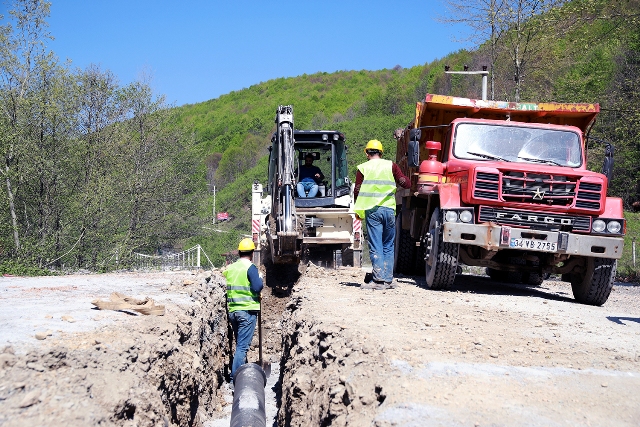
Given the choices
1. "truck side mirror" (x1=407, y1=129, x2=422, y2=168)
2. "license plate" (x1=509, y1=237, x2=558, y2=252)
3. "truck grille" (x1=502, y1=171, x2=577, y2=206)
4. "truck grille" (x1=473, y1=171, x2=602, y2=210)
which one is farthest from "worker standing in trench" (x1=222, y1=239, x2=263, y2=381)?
"truck grille" (x1=502, y1=171, x2=577, y2=206)

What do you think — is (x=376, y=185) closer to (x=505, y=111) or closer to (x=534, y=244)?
(x=534, y=244)

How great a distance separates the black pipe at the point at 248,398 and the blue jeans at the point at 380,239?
6.92 ft

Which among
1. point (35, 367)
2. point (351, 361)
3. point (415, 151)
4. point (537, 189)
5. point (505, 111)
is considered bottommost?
point (351, 361)

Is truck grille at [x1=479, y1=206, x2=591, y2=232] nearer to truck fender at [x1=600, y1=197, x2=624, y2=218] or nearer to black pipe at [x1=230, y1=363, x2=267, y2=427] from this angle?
truck fender at [x1=600, y1=197, x2=624, y2=218]

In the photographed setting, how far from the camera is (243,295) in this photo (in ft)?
26.2

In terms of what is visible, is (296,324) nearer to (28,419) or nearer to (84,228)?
(28,419)

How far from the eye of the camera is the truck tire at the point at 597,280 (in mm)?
8359

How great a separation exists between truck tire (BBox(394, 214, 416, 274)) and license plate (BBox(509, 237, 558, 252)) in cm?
319

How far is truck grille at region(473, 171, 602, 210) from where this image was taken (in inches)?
325

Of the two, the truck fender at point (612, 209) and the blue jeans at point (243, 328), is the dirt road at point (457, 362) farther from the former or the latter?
the truck fender at point (612, 209)

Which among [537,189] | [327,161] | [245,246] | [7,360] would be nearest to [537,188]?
[537,189]

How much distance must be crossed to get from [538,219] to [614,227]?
3.31 ft

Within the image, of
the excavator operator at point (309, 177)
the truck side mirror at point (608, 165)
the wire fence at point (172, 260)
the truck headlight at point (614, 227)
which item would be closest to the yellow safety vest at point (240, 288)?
the truck headlight at point (614, 227)

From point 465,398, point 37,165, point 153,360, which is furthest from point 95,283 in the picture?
point 37,165
